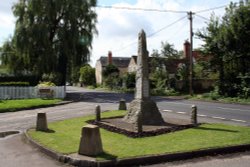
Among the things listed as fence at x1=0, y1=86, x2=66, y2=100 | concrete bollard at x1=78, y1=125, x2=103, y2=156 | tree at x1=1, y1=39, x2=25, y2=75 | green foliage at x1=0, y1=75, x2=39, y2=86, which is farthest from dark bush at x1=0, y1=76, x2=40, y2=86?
concrete bollard at x1=78, y1=125, x2=103, y2=156

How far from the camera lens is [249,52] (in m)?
34.2

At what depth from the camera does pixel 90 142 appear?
368 inches

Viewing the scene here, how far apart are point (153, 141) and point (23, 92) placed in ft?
81.5

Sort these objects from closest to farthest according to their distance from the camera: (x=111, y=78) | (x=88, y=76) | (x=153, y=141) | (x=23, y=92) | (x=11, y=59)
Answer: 1. (x=153, y=141)
2. (x=23, y=92)
3. (x=11, y=59)
4. (x=111, y=78)
5. (x=88, y=76)

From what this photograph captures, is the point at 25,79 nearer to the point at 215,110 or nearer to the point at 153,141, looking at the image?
the point at 215,110

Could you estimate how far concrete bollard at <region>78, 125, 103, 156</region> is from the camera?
30.6ft

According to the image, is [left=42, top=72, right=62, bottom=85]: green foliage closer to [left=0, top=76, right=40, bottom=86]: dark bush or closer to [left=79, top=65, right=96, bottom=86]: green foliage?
[left=0, top=76, right=40, bottom=86]: dark bush

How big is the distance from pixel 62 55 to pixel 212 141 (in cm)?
3275

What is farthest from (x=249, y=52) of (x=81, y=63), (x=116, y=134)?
(x=116, y=134)

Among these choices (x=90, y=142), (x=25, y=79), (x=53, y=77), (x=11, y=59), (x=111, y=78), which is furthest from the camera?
(x=111, y=78)

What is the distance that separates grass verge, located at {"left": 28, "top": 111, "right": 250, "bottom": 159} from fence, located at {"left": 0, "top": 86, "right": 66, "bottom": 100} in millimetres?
20612

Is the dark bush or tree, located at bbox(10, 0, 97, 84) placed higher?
tree, located at bbox(10, 0, 97, 84)

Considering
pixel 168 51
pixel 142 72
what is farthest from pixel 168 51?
pixel 142 72

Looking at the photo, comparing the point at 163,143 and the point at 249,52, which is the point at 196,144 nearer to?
the point at 163,143
